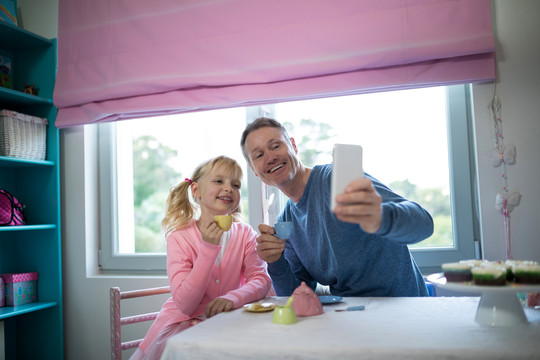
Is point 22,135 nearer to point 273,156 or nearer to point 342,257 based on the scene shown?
point 273,156

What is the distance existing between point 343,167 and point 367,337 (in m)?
0.42

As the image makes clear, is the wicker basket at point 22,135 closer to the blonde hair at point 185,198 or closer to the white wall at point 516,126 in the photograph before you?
the blonde hair at point 185,198

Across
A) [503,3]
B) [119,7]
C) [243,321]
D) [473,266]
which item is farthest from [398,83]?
[119,7]

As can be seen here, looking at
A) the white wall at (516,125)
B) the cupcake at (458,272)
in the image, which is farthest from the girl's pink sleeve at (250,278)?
the white wall at (516,125)

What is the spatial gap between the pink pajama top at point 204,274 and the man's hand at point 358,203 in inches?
23.0

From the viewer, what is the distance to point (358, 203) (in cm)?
111

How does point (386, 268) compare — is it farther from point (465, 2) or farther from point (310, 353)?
point (465, 2)

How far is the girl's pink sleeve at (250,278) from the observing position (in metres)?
1.49

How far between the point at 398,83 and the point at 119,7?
1.61 metres

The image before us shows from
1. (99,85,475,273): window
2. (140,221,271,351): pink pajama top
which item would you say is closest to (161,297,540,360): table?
(140,221,271,351): pink pajama top

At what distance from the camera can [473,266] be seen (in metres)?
1.13

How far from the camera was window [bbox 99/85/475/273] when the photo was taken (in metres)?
2.13

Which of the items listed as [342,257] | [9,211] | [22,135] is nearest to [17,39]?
[22,135]

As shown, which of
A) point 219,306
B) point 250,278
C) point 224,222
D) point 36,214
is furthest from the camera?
point 36,214
